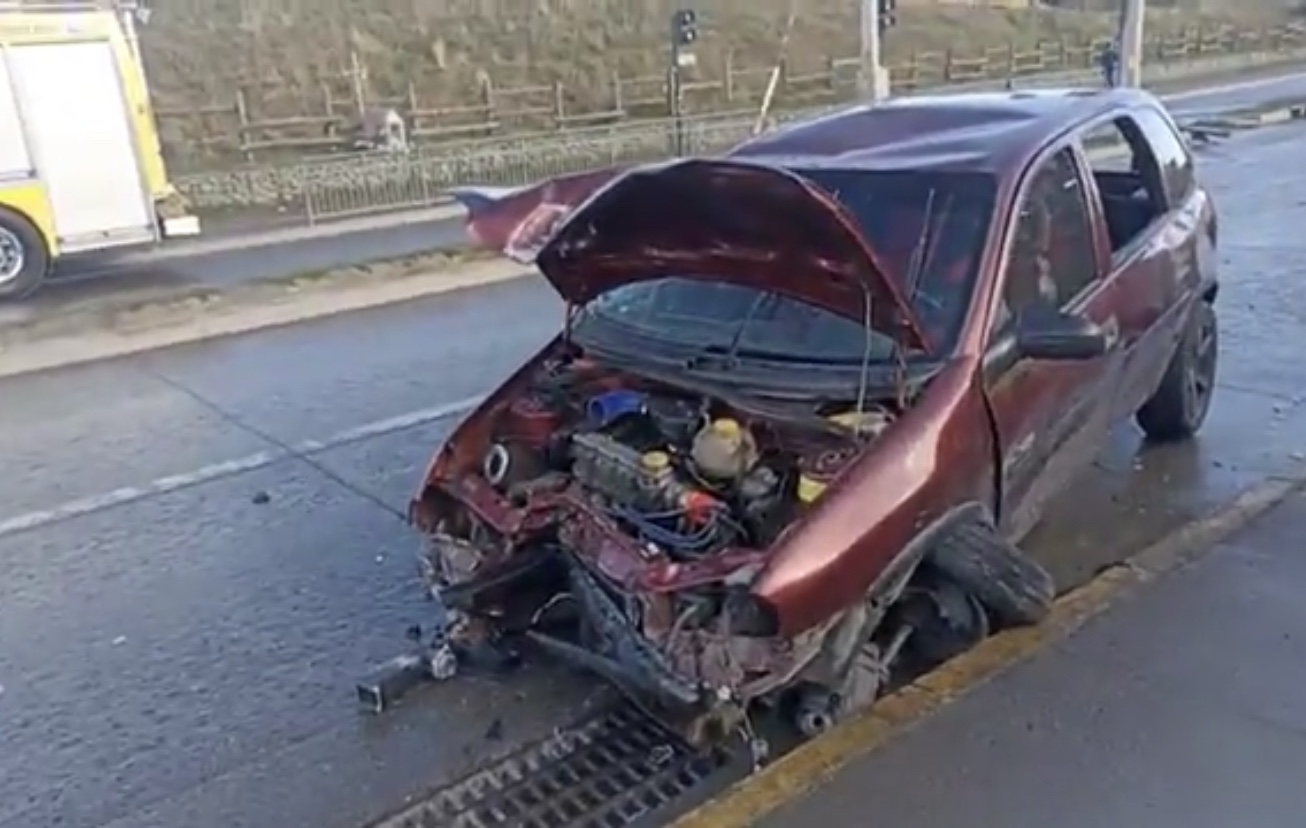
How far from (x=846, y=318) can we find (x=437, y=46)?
81.4 ft

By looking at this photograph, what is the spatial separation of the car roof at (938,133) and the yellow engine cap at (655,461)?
1369mm

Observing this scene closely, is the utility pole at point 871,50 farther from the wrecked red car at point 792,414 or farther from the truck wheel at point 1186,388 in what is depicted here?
the wrecked red car at point 792,414

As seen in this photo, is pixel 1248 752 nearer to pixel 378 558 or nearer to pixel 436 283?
pixel 378 558

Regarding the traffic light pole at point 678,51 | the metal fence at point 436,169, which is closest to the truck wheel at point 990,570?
the metal fence at point 436,169

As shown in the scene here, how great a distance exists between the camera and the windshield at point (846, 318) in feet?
14.5

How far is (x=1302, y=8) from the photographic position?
54.5 metres

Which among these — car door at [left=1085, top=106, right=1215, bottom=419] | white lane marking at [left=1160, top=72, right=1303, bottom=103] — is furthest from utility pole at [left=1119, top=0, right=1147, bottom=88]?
Answer: car door at [left=1085, top=106, right=1215, bottom=419]

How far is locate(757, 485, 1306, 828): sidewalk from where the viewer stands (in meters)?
3.56

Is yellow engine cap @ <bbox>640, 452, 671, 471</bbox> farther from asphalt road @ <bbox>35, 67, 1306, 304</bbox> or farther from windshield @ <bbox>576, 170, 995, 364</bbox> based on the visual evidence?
asphalt road @ <bbox>35, 67, 1306, 304</bbox>

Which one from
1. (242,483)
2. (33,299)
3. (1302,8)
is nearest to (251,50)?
(33,299)

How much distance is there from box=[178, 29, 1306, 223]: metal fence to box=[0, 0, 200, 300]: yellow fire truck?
3293 mm

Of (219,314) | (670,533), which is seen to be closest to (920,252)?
(670,533)

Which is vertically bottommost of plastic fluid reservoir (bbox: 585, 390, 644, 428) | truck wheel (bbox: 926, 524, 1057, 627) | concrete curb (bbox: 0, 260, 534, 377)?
concrete curb (bbox: 0, 260, 534, 377)

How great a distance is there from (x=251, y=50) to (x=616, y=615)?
77.1 ft
